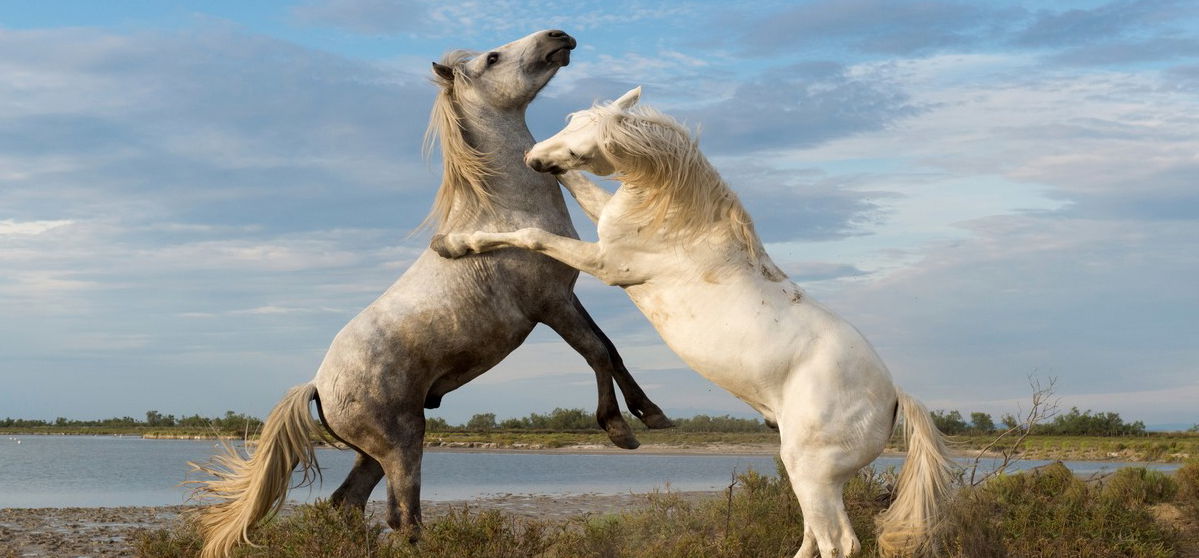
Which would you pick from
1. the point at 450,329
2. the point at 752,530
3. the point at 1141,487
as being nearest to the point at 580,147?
the point at 450,329

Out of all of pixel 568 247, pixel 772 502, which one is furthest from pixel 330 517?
pixel 772 502

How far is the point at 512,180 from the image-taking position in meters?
5.66

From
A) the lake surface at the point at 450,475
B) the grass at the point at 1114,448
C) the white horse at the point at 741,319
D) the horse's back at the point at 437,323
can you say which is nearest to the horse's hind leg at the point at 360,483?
the horse's back at the point at 437,323

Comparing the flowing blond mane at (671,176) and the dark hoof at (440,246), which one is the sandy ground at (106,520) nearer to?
the dark hoof at (440,246)

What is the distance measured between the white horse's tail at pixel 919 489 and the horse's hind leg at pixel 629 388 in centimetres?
142

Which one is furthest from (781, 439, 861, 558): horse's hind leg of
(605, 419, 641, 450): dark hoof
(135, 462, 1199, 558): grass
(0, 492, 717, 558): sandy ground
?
(0, 492, 717, 558): sandy ground

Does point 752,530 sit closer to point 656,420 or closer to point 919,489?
A: point 656,420

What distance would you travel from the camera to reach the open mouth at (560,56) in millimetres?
5766

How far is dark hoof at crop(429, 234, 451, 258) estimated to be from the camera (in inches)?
214

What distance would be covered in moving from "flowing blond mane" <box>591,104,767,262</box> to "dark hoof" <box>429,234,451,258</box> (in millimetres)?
1147

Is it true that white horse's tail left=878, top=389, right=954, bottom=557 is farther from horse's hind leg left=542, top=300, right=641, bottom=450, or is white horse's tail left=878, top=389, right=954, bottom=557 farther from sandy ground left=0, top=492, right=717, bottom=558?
sandy ground left=0, top=492, right=717, bottom=558

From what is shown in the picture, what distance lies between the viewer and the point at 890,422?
15.8 ft

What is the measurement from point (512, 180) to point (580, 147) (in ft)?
3.04

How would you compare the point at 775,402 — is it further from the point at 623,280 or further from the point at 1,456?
the point at 1,456
